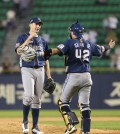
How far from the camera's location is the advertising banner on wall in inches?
693

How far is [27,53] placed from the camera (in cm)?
947

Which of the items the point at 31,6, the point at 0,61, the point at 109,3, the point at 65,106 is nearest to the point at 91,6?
the point at 109,3

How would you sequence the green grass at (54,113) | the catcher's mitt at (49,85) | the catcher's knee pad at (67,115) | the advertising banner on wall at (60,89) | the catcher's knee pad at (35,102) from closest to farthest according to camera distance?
1. the catcher's knee pad at (67,115)
2. the catcher's knee pad at (35,102)
3. the catcher's mitt at (49,85)
4. the green grass at (54,113)
5. the advertising banner on wall at (60,89)

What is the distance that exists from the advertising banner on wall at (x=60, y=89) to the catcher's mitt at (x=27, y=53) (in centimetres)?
808

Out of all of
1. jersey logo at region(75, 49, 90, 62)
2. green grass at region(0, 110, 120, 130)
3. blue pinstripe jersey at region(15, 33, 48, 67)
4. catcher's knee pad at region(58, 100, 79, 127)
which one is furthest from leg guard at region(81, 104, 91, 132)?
green grass at region(0, 110, 120, 130)

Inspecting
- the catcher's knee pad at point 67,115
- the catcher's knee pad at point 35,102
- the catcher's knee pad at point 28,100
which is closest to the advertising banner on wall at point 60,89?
the catcher's knee pad at point 35,102

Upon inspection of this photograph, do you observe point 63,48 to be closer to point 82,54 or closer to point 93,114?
point 82,54

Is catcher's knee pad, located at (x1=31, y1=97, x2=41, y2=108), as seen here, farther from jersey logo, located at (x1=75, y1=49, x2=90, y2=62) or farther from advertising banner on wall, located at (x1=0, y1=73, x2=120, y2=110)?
advertising banner on wall, located at (x1=0, y1=73, x2=120, y2=110)

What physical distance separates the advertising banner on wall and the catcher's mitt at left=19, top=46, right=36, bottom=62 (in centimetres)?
808

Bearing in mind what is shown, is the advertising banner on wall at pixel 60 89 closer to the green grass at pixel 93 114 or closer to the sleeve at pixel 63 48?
the green grass at pixel 93 114

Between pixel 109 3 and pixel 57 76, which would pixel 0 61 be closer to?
pixel 57 76

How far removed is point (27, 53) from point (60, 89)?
27.6 ft

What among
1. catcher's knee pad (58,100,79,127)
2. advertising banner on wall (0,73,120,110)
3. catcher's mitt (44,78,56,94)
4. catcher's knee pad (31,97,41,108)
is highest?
catcher's mitt (44,78,56,94)

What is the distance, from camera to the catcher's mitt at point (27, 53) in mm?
9453
